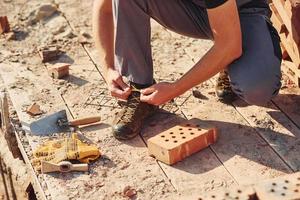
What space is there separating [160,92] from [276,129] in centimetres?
75

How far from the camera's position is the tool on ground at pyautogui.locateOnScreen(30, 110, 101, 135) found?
12.9 feet

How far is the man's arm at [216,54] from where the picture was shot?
3375 mm

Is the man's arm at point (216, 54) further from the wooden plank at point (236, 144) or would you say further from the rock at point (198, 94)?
the rock at point (198, 94)

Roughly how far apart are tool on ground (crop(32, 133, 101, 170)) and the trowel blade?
0.16 meters

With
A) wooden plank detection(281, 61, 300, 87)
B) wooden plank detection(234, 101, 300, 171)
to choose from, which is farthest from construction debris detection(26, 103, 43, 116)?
wooden plank detection(281, 61, 300, 87)

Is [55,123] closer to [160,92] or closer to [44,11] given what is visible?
[160,92]

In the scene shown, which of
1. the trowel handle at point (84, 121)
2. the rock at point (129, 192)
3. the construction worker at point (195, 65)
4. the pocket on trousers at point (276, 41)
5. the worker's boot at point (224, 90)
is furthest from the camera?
the worker's boot at point (224, 90)

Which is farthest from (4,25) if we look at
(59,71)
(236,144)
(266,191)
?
(266,191)

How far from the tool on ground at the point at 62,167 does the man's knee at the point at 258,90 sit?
100cm

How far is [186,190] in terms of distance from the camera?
3383 mm

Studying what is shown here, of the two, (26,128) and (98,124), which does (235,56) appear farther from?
(26,128)

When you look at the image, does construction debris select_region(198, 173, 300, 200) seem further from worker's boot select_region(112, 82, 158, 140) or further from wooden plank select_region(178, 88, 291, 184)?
worker's boot select_region(112, 82, 158, 140)

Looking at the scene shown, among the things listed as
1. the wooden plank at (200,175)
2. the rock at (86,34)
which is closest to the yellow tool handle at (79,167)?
the wooden plank at (200,175)

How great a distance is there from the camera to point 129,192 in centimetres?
337
